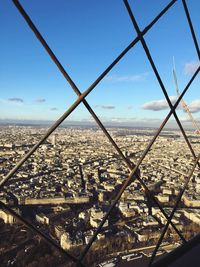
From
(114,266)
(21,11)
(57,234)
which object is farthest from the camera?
(57,234)

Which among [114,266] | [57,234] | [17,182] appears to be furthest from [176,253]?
[17,182]

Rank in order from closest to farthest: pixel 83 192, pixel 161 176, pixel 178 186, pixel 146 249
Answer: pixel 146 249 → pixel 83 192 → pixel 178 186 → pixel 161 176

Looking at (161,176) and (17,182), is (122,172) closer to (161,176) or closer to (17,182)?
(161,176)

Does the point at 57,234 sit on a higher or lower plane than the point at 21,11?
lower

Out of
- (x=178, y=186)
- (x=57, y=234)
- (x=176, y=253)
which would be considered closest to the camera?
(x=176, y=253)

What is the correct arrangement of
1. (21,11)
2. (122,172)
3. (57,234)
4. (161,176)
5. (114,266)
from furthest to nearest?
1. (122,172)
2. (161,176)
3. (57,234)
4. (114,266)
5. (21,11)

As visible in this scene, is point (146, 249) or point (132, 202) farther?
point (132, 202)

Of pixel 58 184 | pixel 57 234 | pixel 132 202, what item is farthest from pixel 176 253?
pixel 58 184

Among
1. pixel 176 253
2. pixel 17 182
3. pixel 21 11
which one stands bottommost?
pixel 17 182

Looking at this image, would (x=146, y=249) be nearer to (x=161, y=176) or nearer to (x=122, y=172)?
(x=161, y=176)
